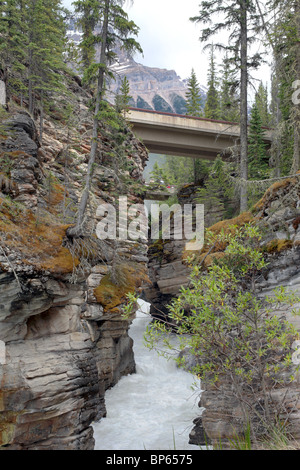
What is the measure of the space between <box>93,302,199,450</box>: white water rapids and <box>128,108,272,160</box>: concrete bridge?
52.5ft

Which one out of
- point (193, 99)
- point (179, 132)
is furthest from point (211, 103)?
point (179, 132)

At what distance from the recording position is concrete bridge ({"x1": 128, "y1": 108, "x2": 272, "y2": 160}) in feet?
84.9

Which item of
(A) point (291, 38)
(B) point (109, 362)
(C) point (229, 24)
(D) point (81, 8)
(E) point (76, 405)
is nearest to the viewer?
(E) point (76, 405)

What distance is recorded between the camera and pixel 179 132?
2734cm

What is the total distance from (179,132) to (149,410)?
20547mm

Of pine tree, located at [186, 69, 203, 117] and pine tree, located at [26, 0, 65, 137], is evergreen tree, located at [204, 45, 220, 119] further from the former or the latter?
pine tree, located at [26, 0, 65, 137]

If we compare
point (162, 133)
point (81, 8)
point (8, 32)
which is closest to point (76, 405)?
point (81, 8)

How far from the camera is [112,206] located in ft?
63.8

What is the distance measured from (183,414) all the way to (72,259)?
830cm

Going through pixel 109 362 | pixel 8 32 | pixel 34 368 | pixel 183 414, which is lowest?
pixel 183 414

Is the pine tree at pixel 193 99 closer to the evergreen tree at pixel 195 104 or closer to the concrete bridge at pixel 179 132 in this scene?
the evergreen tree at pixel 195 104

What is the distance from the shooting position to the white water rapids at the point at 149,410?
38.7 ft

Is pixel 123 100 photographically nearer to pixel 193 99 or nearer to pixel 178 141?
pixel 178 141

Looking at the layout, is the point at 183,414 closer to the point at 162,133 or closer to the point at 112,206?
the point at 112,206
